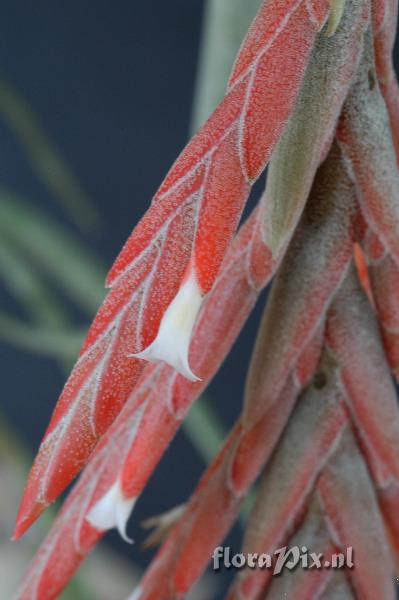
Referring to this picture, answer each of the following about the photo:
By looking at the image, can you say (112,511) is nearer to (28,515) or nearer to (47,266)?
(28,515)

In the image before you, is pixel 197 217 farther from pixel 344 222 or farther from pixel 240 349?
pixel 240 349

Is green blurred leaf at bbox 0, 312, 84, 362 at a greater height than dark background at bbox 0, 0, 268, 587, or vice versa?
dark background at bbox 0, 0, 268, 587

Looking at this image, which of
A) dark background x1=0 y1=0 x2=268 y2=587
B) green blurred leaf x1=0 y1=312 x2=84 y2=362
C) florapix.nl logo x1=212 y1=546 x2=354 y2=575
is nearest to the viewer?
florapix.nl logo x1=212 y1=546 x2=354 y2=575

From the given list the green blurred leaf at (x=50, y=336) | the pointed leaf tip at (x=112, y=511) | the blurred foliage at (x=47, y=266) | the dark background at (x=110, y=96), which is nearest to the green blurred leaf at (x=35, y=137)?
the blurred foliage at (x=47, y=266)

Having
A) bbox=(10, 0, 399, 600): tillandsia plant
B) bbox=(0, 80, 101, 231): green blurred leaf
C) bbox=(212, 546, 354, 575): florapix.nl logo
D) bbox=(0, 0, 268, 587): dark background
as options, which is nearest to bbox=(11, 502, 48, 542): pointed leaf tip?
bbox=(10, 0, 399, 600): tillandsia plant

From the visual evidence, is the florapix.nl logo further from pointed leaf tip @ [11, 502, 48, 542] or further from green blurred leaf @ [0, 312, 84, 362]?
green blurred leaf @ [0, 312, 84, 362]

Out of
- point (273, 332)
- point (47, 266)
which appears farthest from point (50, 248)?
point (273, 332)
